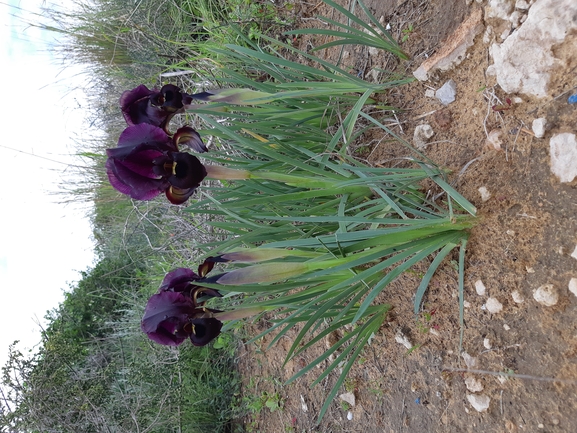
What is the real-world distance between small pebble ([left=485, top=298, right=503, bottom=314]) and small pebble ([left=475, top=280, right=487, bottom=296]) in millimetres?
26

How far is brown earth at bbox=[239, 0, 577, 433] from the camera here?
103 cm

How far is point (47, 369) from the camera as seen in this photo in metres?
2.80

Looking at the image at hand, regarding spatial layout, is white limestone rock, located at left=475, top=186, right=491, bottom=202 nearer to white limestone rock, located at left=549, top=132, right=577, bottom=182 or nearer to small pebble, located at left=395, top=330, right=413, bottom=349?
white limestone rock, located at left=549, top=132, right=577, bottom=182

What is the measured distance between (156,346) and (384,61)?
2.50 m

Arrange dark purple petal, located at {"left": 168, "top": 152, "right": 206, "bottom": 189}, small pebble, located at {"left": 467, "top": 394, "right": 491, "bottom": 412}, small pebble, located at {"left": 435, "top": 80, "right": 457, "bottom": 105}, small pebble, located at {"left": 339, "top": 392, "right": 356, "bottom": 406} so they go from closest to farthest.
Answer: dark purple petal, located at {"left": 168, "top": 152, "right": 206, "bottom": 189}
small pebble, located at {"left": 467, "top": 394, "right": 491, "bottom": 412}
small pebble, located at {"left": 435, "top": 80, "right": 457, "bottom": 105}
small pebble, located at {"left": 339, "top": 392, "right": 356, "bottom": 406}

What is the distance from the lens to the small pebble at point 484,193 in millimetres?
1178

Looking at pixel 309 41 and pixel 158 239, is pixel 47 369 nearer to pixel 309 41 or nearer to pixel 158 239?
pixel 158 239

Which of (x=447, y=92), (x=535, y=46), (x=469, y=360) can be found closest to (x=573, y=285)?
(x=469, y=360)

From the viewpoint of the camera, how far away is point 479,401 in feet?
3.96

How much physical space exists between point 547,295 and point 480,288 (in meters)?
0.20

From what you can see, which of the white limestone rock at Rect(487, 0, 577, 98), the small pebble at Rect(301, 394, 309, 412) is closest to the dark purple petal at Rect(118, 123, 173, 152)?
the white limestone rock at Rect(487, 0, 577, 98)

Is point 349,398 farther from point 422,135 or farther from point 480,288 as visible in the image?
point 422,135

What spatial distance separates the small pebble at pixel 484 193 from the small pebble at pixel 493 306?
29cm

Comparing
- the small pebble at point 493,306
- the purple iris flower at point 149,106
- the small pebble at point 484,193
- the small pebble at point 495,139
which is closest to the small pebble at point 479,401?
the small pebble at point 493,306
